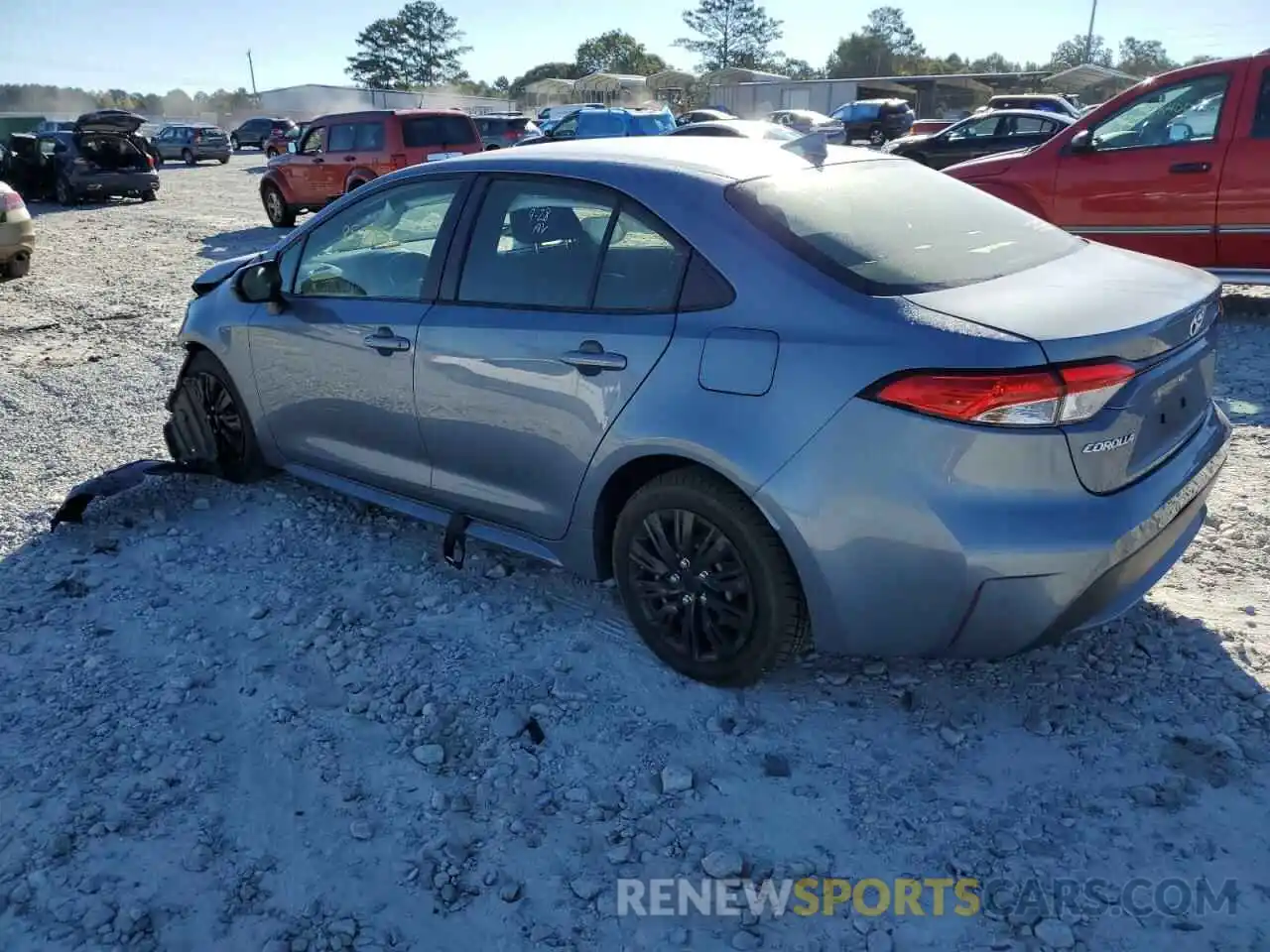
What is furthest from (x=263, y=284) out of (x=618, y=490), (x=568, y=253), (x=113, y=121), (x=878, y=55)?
(x=878, y=55)

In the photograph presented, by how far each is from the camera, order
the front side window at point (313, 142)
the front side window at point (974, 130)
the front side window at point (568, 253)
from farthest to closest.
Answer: the front side window at point (974, 130) → the front side window at point (313, 142) → the front side window at point (568, 253)

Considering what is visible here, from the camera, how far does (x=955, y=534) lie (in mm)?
2477

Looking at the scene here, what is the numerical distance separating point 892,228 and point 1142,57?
102 meters

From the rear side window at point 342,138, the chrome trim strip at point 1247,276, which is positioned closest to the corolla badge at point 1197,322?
the chrome trim strip at point 1247,276

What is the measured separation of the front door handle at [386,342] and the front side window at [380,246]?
0.16 meters

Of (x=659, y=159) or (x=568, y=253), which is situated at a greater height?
(x=659, y=159)

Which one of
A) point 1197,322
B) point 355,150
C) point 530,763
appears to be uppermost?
point 355,150

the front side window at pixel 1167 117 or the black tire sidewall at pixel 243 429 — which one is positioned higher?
the front side window at pixel 1167 117

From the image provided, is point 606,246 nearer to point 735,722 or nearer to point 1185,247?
point 735,722

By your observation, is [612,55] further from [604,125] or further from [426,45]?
[604,125]

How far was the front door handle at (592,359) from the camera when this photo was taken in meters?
2.99

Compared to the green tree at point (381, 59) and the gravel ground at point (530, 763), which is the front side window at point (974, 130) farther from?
the green tree at point (381, 59)

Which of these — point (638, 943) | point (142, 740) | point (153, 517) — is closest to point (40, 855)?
point (142, 740)

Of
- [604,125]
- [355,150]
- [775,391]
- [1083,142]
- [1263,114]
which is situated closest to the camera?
[775,391]
